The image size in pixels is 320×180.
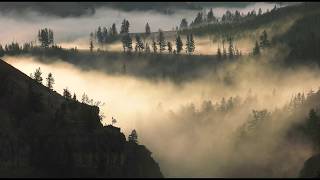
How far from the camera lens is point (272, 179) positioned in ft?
342

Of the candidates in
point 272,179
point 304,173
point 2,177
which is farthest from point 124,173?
point 272,179

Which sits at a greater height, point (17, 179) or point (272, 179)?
point (272, 179)

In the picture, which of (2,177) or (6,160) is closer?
(2,177)

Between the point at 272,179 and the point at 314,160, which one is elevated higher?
the point at 272,179

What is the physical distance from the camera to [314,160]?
19562 centimetres

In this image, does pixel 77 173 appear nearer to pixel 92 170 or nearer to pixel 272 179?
pixel 92 170

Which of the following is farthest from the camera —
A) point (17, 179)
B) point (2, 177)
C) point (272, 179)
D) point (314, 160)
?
point (314, 160)

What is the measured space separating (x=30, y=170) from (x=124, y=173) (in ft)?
95.0

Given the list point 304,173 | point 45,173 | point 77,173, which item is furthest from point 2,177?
point 304,173

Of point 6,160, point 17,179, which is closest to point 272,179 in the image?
point 17,179

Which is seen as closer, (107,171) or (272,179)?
(272,179)

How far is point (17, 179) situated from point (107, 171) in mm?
36413

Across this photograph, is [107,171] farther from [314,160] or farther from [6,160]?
[314,160]

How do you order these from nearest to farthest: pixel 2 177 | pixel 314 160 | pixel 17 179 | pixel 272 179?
pixel 272 179 → pixel 17 179 → pixel 2 177 → pixel 314 160
